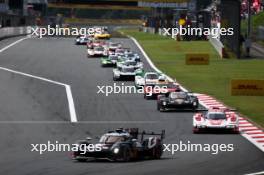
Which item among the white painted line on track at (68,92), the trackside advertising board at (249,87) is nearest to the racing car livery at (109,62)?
the white painted line on track at (68,92)

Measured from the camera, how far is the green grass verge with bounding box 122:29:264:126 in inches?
2259

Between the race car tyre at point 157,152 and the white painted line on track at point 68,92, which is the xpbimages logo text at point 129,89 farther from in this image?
the race car tyre at point 157,152

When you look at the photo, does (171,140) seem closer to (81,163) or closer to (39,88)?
(81,163)

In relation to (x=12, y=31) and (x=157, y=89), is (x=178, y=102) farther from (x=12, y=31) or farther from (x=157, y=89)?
(x=12, y=31)

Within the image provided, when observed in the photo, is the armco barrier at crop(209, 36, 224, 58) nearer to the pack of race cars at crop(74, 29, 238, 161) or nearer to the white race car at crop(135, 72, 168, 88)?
the pack of race cars at crop(74, 29, 238, 161)

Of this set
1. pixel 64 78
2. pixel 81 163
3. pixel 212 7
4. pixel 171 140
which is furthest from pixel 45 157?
pixel 212 7

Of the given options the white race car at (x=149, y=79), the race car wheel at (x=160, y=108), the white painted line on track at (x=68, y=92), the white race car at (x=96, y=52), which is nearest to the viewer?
the white painted line on track at (x=68, y=92)

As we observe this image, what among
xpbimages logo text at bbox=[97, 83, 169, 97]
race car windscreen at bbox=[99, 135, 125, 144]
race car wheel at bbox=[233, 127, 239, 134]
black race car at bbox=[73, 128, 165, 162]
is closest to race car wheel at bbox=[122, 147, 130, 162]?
black race car at bbox=[73, 128, 165, 162]

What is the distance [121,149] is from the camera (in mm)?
32688

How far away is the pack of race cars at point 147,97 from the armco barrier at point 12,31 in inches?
965

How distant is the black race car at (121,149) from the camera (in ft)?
107

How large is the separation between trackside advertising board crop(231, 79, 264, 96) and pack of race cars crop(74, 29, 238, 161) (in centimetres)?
320

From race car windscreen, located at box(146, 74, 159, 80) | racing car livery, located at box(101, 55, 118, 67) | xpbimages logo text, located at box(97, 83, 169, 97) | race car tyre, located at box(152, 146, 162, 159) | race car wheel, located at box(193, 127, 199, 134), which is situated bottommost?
racing car livery, located at box(101, 55, 118, 67)

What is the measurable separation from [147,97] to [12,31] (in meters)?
76.3
